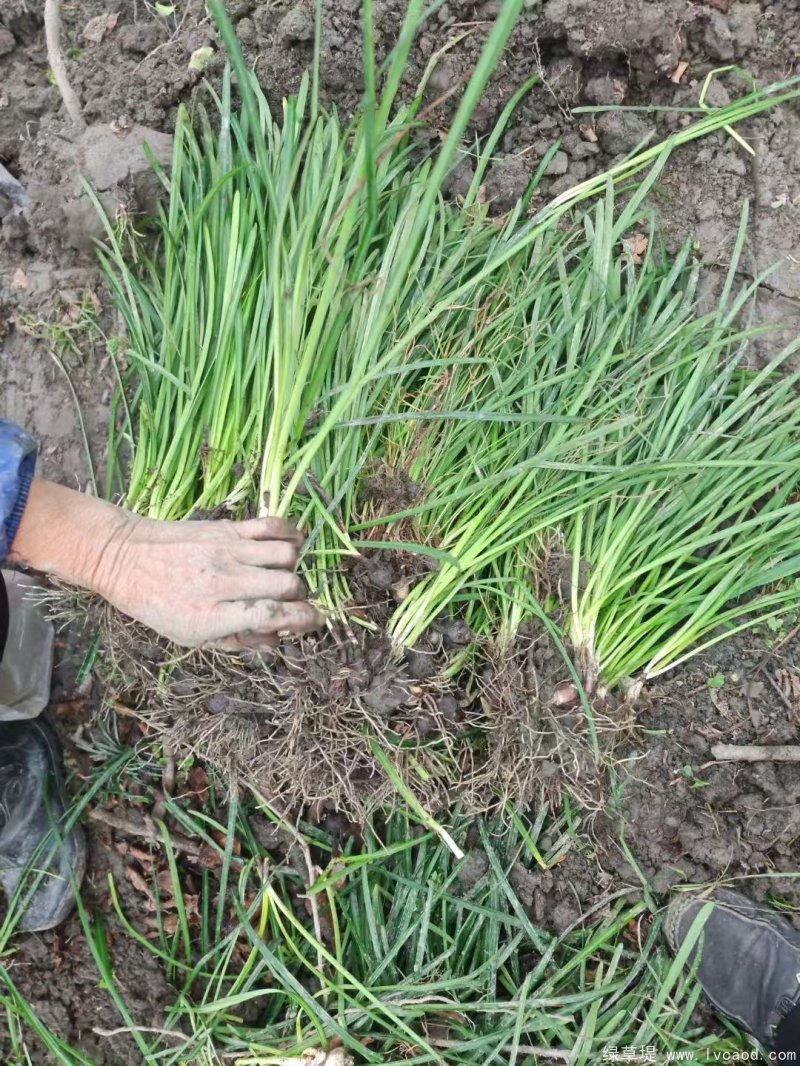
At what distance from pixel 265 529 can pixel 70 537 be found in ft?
1.04

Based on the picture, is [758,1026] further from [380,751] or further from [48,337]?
[48,337]

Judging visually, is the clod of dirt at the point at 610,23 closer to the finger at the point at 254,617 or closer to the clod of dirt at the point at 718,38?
the clod of dirt at the point at 718,38

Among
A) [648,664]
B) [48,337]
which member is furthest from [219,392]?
[648,664]

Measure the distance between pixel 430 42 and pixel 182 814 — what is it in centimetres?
167

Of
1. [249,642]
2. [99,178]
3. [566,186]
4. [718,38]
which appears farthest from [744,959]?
[99,178]

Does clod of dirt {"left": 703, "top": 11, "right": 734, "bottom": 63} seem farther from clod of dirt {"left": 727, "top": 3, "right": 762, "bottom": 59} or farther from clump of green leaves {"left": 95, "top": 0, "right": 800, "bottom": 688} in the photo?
clump of green leaves {"left": 95, "top": 0, "right": 800, "bottom": 688}

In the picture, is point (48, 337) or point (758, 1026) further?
point (48, 337)

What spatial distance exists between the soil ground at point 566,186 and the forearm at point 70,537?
461 millimetres

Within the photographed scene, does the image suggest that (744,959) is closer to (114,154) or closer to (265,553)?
(265,553)

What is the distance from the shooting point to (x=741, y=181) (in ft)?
5.25

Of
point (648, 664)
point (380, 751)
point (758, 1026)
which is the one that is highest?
point (648, 664)

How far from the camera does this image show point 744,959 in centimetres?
144

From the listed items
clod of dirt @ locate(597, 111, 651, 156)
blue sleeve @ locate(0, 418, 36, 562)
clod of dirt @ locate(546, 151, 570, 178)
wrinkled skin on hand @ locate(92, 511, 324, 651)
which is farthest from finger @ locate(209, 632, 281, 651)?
clod of dirt @ locate(597, 111, 651, 156)

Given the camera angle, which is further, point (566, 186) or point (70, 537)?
point (566, 186)
